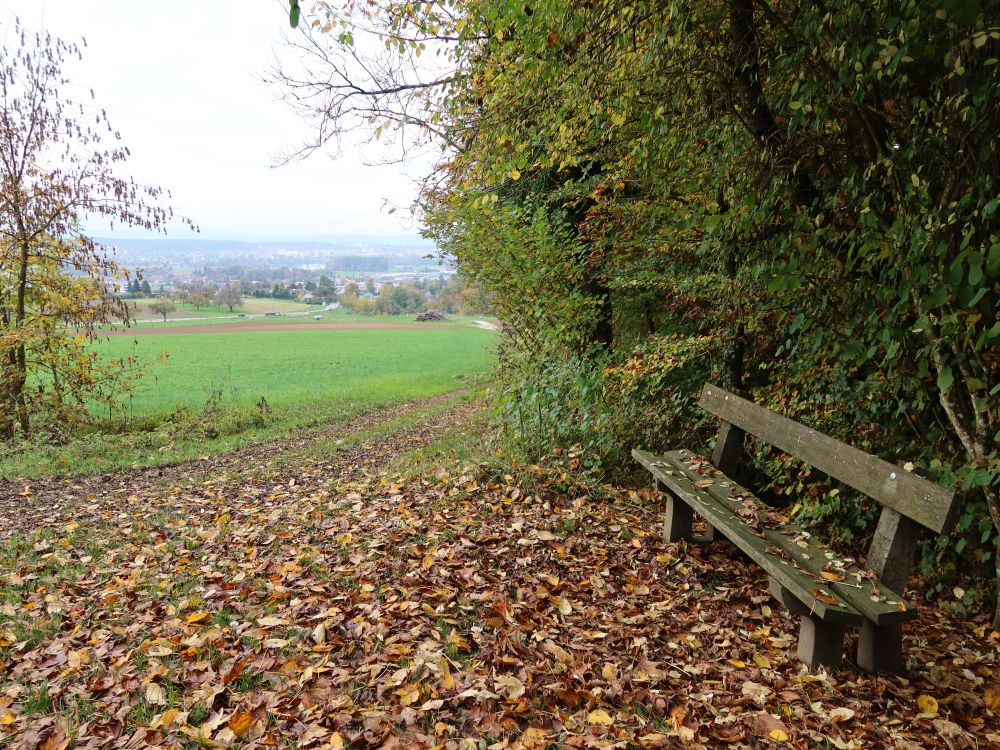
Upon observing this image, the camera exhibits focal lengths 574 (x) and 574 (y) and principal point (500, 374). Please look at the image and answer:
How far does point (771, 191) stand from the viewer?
156 inches

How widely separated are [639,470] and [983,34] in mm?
4387

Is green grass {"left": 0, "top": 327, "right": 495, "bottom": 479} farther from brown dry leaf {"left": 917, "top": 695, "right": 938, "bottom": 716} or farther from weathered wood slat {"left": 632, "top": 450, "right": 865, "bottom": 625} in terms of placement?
brown dry leaf {"left": 917, "top": 695, "right": 938, "bottom": 716}

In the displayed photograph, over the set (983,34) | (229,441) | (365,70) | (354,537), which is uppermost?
(365,70)

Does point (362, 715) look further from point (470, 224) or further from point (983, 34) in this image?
point (470, 224)

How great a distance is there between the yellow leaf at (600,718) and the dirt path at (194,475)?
5.33m

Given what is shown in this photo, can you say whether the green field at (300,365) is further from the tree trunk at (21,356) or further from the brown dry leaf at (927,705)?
the brown dry leaf at (927,705)

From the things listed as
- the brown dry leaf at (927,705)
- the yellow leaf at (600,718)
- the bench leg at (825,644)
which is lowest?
the brown dry leaf at (927,705)

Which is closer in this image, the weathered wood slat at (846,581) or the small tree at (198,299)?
the weathered wood slat at (846,581)

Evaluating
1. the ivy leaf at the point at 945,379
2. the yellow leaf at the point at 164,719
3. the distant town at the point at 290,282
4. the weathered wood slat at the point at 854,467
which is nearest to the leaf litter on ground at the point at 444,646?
the yellow leaf at the point at 164,719

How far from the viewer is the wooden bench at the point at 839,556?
8.96 ft

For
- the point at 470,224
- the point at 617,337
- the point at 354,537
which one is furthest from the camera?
the point at 617,337

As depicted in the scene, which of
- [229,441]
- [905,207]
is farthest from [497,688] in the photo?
[229,441]

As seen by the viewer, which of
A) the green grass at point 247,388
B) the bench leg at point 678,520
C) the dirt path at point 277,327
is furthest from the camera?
the dirt path at point 277,327

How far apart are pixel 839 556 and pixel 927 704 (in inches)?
29.6
